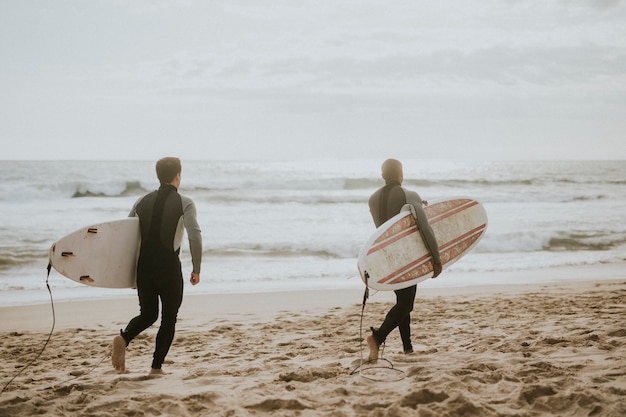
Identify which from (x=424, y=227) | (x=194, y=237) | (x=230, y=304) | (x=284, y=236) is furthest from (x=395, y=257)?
(x=284, y=236)

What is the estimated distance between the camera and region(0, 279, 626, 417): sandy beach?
3.12 metres

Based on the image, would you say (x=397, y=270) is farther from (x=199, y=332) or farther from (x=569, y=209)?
(x=569, y=209)

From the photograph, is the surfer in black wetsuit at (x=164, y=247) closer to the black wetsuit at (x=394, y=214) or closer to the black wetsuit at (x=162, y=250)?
the black wetsuit at (x=162, y=250)

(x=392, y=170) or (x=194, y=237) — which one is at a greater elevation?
(x=392, y=170)

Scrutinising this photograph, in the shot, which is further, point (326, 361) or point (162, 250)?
point (326, 361)

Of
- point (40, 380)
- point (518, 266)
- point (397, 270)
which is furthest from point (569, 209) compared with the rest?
point (40, 380)

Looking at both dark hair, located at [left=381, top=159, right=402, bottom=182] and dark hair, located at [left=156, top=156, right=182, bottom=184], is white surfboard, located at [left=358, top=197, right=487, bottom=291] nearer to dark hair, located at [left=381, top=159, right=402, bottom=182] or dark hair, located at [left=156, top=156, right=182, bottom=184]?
dark hair, located at [left=381, top=159, right=402, bottom=182]

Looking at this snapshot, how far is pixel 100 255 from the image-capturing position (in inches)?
156

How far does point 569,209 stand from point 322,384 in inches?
778

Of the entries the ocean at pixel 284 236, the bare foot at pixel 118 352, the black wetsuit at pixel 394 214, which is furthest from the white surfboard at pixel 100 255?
the ocean at pixel 284 236

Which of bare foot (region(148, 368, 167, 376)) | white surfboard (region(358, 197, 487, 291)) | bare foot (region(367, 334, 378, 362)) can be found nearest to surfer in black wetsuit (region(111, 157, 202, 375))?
bare foot (region(148, 368, 167, 376))

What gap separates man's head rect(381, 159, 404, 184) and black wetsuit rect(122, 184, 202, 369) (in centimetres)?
135

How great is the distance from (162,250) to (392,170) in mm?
1644

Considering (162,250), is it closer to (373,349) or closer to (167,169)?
(167,169)
